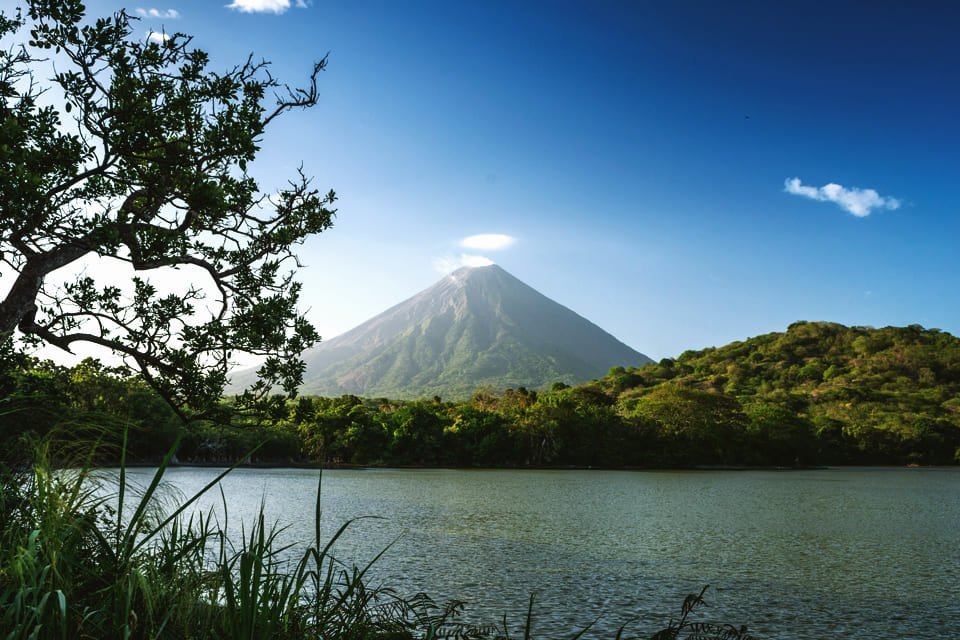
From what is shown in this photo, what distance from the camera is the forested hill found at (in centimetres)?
5722

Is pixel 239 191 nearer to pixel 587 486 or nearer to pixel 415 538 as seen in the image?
A: pixel 415 538

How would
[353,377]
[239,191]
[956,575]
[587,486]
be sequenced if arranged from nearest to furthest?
[239,191] < [956,575] < [587,486] < [353,377]

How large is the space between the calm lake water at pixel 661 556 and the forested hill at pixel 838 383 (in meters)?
34.4

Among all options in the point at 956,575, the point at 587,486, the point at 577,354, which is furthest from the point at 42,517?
the point at 577,354

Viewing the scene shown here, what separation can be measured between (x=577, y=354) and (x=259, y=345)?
143 m

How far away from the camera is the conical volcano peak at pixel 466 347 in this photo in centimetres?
11406

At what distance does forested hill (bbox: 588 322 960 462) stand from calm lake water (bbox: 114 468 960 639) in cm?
3442

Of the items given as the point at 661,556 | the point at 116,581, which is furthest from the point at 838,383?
the point at 116,581

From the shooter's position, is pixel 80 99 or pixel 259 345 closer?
pixel 80 99

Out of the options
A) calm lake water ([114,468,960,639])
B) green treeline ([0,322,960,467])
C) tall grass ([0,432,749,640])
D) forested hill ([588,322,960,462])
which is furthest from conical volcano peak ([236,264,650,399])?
tall grass ([0,432,749,640])

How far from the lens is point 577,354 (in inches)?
5738

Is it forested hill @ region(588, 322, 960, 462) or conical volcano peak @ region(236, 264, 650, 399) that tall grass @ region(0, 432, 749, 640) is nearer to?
forested hill @ region(588, 322, 960, 462)

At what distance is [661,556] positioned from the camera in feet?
39.4

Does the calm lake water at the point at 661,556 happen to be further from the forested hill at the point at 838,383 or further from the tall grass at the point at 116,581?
the forested hill at the point at 838,383
